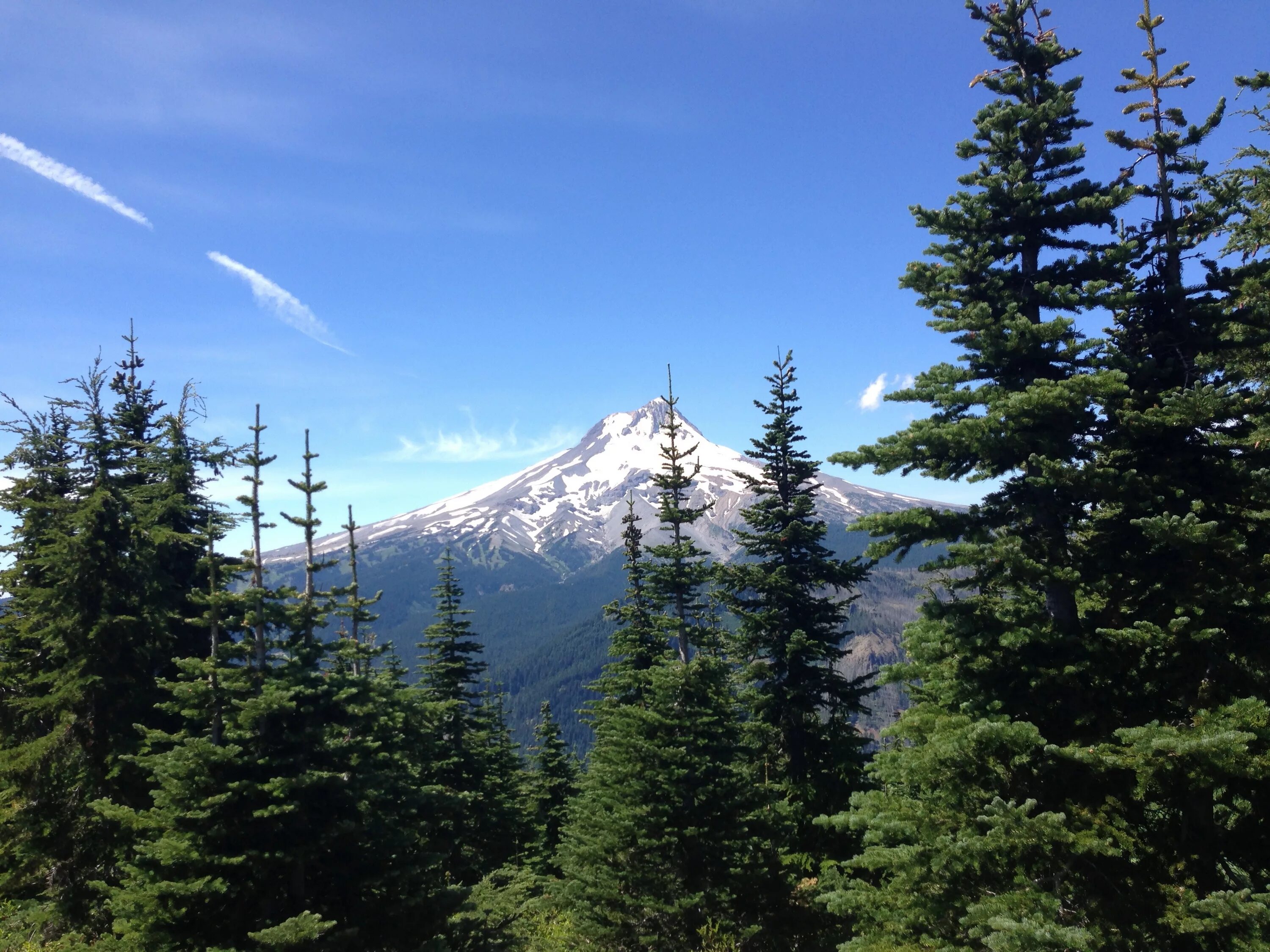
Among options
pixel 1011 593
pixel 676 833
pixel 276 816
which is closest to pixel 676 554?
pixel 676 833

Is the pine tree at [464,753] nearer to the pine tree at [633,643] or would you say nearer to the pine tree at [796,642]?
the pine tree at [633,643]

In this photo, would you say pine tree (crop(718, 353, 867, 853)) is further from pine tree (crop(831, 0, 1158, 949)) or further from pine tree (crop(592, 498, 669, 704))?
pine tree (crop(831, 0, 1158, 949))

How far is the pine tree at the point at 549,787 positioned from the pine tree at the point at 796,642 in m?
17.7

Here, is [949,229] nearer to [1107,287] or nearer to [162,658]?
[1107,287]

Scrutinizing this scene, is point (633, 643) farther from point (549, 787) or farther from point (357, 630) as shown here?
point (549, 787)

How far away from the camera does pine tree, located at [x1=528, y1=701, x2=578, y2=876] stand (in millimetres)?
35156

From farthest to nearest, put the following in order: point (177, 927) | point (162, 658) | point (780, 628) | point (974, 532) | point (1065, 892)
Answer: point (780, 628) < point (162, 658) < point (177, 927) < point (974, 532) < point (1065, 892)

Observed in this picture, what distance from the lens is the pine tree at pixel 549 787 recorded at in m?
35.2

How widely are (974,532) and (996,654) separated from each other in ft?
6.51

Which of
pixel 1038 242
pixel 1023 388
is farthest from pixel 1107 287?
pixel 1023 388

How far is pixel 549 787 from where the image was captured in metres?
38.1

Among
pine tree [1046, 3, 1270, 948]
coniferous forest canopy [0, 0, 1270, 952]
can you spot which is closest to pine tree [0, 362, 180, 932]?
coniferous forest canopy [0, 0, 1270, 952]

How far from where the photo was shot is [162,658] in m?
17.7

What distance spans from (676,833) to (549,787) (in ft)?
80.6
